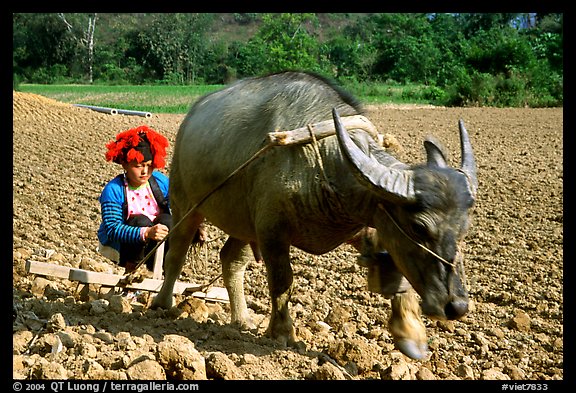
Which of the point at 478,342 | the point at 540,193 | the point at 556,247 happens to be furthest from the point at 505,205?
the point at 478,342

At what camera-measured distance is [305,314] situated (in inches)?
221

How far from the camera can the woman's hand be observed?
18.0 ft

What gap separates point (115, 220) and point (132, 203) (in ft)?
0.71

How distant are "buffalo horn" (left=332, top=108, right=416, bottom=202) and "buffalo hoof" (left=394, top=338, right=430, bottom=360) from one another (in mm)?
800

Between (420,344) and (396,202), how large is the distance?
79cm

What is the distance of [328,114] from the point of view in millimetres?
4699

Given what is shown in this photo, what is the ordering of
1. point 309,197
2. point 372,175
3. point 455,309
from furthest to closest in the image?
point 309,197 < point 372,175 < point 455,309

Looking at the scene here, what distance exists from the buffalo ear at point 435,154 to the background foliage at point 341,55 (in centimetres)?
2093

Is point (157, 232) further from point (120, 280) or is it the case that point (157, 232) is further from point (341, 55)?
point (341, 55)

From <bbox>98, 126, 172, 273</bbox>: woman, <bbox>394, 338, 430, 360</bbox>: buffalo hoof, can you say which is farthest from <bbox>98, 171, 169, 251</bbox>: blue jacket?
<bbox>394, 338, 430, 360</bbox>: buffalo hoof

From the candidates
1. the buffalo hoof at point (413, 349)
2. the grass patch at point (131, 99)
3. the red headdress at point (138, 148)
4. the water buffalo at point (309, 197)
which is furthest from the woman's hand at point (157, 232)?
the grass patch at point (131, 99)

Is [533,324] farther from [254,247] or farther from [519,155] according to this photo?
[519,155]

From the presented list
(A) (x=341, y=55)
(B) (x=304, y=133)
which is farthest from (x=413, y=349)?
(A) (x=341, y=55)

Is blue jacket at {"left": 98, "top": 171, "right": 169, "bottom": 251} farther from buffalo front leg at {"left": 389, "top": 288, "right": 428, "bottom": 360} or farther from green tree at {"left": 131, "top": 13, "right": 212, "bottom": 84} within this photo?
green tree at {"left": 131, "top": 13, "right": 212, "bottom": 84}
